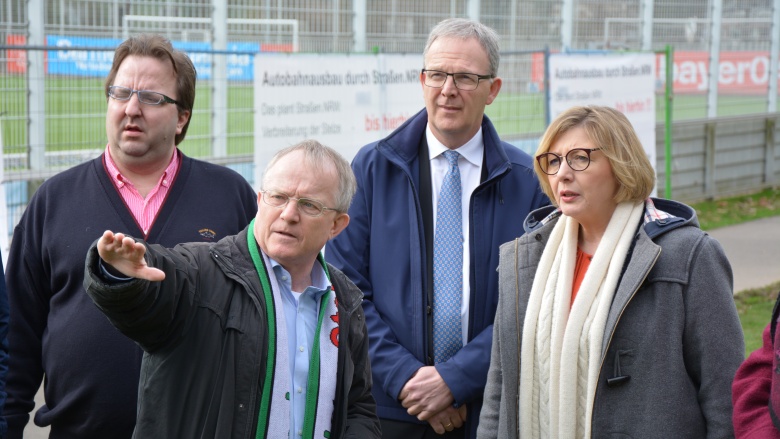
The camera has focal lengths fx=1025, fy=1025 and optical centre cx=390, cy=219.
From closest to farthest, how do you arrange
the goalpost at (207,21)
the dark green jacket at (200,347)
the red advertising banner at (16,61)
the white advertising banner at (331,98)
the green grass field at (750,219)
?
the dark green jacket at (200,347) → the red advertising banner at (16,61) → the white advertising banner at (331,98) → the green grass field at (750,219) → the goalpost at (207,21)

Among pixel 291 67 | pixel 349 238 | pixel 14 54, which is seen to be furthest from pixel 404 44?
pixel 349 238

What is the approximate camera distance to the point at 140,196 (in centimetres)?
351

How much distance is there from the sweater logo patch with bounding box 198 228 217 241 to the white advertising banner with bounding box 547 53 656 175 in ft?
22.8

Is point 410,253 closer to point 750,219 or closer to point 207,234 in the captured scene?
point 207,234

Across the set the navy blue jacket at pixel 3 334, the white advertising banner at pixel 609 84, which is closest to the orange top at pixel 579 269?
the navy blue jacket at pixel 3 334

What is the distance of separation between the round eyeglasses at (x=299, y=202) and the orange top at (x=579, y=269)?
3.06 ft

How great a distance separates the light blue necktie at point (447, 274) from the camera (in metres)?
3.85

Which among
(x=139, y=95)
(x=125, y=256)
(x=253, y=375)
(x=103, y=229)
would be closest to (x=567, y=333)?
(x=253, y=375)

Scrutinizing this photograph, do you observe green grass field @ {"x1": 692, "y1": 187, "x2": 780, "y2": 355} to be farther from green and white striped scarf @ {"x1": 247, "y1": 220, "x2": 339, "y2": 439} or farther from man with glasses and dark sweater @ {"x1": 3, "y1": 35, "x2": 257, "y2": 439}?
green and white striped scarf @ {"x1": 247, "y1": 220, "x2": 339, "y2": 439}

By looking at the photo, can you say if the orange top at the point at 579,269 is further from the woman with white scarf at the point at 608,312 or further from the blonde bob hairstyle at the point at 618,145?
the blonde bob hairstyle at the point at 618,145

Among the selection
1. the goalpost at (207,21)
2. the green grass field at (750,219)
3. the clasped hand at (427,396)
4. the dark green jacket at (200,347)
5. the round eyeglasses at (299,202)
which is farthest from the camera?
the goalpost at (207,21)

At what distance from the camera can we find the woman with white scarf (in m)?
3.12

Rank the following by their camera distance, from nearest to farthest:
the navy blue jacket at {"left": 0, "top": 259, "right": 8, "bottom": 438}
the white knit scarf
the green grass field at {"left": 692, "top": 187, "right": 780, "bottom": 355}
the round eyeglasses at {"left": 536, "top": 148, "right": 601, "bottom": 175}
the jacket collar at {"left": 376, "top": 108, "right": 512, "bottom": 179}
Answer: the navy blue jacket at {"left": 0, "top": 259, "right": 8, "bottom": 438} < the white knit scarf < the round eyeglasses at {"left": 536, "top": 148, "right": 601, "bottom": 175} < the jacket collar at {"left": 376, "top": 108, "right": 512, "bottom": 179} < the green grass field at {"left": 692, "top": 187, "right": 780, "bottom": 355}


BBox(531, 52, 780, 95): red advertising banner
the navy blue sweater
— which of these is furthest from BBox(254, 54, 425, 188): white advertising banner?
BBox(531, 52, 780, 95): red advertising banner
